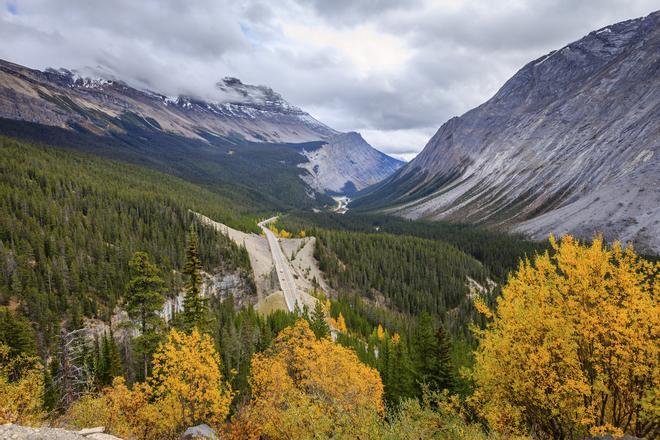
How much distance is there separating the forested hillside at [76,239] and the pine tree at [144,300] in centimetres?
3714

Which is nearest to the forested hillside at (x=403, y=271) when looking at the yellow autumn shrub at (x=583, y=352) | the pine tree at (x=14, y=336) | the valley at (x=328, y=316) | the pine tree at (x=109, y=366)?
the valley at (x=328, y=316)

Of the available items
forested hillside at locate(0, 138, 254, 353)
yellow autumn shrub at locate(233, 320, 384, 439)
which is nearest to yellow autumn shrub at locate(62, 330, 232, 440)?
yellow autumn shrub at locate(233, 320, 384, 439)

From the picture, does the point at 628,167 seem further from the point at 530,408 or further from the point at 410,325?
the point at 530,408

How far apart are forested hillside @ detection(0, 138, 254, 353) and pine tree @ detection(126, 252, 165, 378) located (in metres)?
37.1

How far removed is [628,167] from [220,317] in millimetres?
183252

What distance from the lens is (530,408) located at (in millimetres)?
15625

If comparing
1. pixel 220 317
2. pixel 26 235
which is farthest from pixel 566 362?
pixel 26 235

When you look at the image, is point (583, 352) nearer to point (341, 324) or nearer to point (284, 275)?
point (341, 324)

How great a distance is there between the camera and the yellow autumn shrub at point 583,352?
13062 millimetres

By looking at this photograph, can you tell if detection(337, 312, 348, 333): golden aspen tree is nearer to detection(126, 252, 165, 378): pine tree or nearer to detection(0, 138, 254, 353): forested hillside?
detection(0, 138, 254, 353): forested hillside

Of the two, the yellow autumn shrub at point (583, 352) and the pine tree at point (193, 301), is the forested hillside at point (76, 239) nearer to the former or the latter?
the pine tree at point (193, 301)

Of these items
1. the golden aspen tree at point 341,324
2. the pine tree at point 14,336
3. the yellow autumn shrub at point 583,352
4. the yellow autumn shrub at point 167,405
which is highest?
the yellow autumn shrub at point 583,352

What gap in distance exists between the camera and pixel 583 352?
14.4m

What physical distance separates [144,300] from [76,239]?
71.1m
